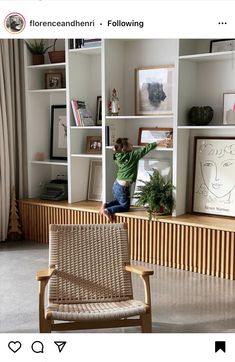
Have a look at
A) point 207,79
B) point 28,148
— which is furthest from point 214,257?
point 28,148

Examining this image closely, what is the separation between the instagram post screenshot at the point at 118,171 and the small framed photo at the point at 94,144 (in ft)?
0.04

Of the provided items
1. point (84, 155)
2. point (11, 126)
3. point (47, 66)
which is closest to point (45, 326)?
point (84, 155)

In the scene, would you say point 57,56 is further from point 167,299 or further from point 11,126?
point 167,299

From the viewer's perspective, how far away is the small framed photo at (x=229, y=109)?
4.35 meters

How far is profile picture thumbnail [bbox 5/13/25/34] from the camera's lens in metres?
2.06

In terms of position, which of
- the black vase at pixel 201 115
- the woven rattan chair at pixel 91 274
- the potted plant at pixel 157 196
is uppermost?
the black vase at pixel 201 115

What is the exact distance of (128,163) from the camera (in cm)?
467

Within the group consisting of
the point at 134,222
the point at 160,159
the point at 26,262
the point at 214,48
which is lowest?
the point at 26,262

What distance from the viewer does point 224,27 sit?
204cm

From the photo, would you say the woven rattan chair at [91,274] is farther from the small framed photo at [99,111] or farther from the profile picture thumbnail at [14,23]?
the small framed photo at [99,111]

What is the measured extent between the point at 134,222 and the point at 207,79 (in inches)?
57.0

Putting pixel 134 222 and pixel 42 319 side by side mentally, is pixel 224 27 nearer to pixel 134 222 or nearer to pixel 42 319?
pixel 42 319

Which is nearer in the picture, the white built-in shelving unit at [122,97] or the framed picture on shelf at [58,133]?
the white built-in shelving unit at [122,97]
